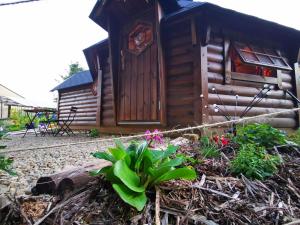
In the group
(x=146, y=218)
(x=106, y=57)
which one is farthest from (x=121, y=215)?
(x=106, y=57)

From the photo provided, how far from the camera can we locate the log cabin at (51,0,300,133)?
4.91m

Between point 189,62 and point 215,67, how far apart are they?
0.54 m

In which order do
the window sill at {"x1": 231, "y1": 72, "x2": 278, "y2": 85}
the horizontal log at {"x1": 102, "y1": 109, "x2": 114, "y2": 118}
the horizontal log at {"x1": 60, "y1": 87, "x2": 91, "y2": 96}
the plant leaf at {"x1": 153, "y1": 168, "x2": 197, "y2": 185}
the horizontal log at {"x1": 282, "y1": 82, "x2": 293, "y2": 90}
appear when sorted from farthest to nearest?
1. the horizontal log at {"x1": 60, "y1": 87, "x2": 91, "y2": 96}
2. the horizontal log at {"x1": 102, "y1": 109, "x2": 114, "y2": 118}
3. the horizontal log at {"x1": 282, "y1": 82, "x2": 293, "y2": 90}
4. the window sill at {"x1": 231, "y1": 72, "x2": 278, "y2": 85}
5. the plant leaf at {"x1": 153, "y1": 168, "x2": 197, "y2": 185}

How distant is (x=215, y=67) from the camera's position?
16.9 feet

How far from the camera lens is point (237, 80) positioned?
5.64 meters

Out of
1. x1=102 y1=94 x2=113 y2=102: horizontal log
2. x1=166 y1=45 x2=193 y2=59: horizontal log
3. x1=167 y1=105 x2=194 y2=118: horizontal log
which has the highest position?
x1=166 y1=45 x2=193 y2=59: horizontal log

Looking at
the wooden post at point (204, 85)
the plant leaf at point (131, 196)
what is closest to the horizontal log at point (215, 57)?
the wooden post at point (204, 85)

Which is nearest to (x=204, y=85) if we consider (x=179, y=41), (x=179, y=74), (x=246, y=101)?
(x=179, y=74)

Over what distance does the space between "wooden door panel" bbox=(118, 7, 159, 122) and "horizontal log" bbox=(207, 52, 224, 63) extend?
3.90 feet

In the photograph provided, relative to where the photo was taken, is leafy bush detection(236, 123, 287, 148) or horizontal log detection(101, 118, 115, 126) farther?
horizontal log detection(101, 118, 115, 126)

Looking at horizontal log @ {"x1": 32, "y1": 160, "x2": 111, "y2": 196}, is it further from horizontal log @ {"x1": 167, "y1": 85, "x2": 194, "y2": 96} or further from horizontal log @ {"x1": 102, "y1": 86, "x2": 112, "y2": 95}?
horizontal log @ {"x1": 102, "y1": 86, "x2": 112, "y2": 95}

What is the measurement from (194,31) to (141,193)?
166 inches

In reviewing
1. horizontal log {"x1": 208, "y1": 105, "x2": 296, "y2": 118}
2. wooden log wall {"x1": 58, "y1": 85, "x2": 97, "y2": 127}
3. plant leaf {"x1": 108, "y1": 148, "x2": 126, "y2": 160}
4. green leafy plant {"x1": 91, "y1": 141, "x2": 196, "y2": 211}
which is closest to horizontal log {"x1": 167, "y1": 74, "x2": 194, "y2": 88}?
horizontal log {"x1": 208, "y1": 105, "x2": 296, "y2": 118}

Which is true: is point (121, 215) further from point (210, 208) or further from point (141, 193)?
point (210, 208)
